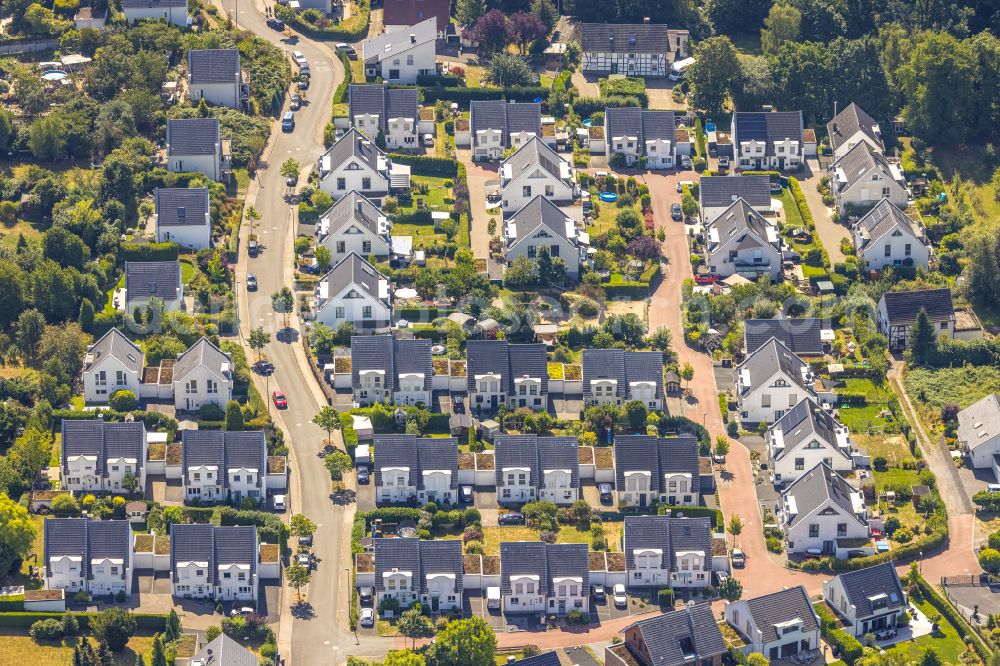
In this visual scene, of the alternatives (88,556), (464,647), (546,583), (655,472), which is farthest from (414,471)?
(88,556)

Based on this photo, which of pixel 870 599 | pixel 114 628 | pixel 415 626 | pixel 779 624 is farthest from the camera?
pixel 870 599

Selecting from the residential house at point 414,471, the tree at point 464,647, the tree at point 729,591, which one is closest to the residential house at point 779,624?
the tree at point 729,591

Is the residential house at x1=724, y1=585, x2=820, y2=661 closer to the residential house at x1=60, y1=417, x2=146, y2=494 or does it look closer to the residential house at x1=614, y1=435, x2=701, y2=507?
the residential house at x1=614, y1=435, x2=701, y2=507

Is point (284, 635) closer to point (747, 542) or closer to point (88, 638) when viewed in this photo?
point (88, 638)

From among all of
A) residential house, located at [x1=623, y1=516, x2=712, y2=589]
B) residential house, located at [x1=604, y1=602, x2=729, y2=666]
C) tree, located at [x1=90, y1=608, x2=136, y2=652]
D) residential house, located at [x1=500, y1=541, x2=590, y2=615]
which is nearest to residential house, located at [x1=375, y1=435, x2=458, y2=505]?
residential house, located at [x1=500, y1=541, x2=590, y2=615]

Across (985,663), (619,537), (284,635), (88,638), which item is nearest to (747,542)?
(619,537)

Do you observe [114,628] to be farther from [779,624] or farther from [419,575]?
[779,624]
